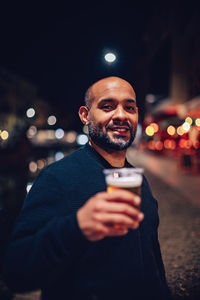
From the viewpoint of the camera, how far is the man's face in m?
1.59

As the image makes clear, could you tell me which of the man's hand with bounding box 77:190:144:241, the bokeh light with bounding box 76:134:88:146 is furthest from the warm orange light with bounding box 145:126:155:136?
the bokeh light with bounding box 76:134:88:146

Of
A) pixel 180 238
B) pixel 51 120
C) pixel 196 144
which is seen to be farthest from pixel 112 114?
pixel 51 120

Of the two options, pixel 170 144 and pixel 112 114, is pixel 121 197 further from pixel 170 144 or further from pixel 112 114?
pixel 170 144

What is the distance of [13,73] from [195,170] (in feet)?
93.4

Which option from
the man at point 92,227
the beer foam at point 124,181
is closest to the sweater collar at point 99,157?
the man at point 92,227

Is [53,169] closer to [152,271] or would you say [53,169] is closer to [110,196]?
[110,196]

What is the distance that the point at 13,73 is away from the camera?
33938 mm

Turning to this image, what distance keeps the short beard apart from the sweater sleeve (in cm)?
42

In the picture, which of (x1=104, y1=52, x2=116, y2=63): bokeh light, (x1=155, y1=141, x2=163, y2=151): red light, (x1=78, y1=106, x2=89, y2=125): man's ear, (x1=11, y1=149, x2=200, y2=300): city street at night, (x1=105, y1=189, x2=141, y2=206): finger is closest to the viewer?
(x1=105, y1=189, x2=141, y2=206): finger

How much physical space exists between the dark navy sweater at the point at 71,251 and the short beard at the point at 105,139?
134mm

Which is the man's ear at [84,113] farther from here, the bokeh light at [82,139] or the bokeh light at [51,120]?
the bokeh light at [82,139]

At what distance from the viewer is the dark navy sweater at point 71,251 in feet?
3.64

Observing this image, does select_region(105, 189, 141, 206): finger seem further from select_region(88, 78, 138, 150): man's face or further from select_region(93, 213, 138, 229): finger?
select_region(88, 78, 138, 150): man's face

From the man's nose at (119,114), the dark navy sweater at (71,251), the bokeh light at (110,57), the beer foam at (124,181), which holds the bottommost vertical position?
the dark navy sweater at (71,251)
